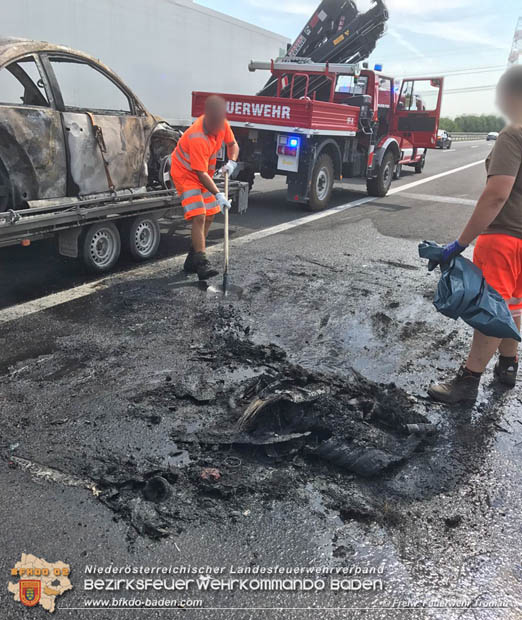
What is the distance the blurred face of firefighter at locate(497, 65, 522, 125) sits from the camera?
2975mm

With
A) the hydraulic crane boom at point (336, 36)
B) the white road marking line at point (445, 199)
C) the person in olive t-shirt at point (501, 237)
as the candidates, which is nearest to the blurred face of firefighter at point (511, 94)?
the person in olive t-shirt at point (501, 237)

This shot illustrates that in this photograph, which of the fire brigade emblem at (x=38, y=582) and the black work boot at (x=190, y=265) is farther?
the black work boot at (x=190, y=265)

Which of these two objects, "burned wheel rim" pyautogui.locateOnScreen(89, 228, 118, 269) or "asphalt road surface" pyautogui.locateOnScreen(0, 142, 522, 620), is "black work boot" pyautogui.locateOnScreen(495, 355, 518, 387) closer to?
"asphalt road surface" pyautogui.locateOnScreen(0, 142, 522, 620)

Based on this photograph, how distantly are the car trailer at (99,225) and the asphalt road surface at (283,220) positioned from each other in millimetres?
245

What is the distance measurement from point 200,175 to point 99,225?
1.16 m

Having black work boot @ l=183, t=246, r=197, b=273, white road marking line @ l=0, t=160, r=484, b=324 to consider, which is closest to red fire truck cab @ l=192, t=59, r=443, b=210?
white road marking line @ l=0, t=160, r=484, b=324

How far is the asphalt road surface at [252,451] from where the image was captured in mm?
2049

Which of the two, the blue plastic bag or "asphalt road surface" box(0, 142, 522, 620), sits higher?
the blue plastic bag

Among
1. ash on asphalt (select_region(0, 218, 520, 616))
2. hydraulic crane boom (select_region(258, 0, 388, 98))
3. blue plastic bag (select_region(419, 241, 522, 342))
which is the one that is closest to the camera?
ash on asphalt (select_region(0, 218, 520, 616))

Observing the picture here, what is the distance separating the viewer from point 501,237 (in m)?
3.15

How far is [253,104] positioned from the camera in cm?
892

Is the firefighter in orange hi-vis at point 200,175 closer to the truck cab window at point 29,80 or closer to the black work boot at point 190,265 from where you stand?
the black work boot at point 190,265

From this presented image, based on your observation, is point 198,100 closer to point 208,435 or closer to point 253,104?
point 253,104

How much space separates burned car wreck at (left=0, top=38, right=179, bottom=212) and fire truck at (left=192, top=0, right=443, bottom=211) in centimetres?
289
